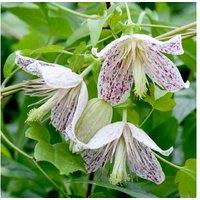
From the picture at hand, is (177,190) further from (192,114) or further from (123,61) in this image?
(123,61)

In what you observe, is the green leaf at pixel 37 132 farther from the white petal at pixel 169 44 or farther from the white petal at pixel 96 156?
the white petal at pixel 169 44

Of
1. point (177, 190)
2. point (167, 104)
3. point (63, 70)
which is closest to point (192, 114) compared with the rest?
point (177, 190)

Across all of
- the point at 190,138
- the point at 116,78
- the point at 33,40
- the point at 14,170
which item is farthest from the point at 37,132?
the point at 33,40

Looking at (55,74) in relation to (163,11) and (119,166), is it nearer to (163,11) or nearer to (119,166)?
(119,166)

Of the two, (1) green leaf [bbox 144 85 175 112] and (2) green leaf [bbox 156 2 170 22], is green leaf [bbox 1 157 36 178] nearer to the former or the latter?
(1) green leaf [bbox 144 85 175 112]

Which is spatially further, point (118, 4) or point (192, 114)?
point (192, 114)

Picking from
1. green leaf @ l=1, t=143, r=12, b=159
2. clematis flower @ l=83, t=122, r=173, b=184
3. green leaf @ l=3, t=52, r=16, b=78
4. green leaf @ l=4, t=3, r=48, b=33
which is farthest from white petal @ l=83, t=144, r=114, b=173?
green leaf @ l=4, t=3, r=48, b=33
